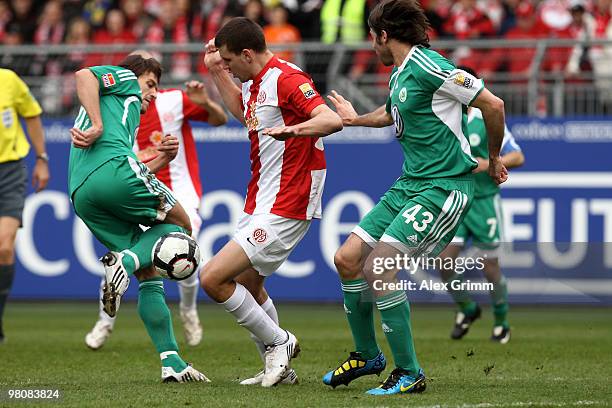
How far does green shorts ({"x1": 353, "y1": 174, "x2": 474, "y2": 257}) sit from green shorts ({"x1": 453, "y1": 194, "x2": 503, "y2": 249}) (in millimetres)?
4264

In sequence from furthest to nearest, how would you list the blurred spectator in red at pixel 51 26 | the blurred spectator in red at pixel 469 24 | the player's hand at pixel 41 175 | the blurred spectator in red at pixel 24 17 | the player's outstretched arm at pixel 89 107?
the blurred spectator in red at pixel 24 17, the blurred spectator in red at pixel 51 26, the blurred spectator in red at pixel 469 24, the player's hand at pixel 41 175, the player's outstretched arm at pixel 89 107

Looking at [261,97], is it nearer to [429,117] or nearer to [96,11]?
[429,117]

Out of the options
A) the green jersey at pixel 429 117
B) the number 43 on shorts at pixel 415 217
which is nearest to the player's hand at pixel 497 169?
the green jersey at pixel 429 117

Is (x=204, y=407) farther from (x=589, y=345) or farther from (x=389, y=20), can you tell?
(x=589, y=345)

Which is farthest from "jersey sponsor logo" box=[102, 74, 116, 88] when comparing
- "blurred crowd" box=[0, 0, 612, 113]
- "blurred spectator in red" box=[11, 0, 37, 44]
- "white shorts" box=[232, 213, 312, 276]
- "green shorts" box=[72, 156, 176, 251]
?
"blurred spectator in red" box=[11, 0, 37, 44]

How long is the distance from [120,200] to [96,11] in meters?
12.1

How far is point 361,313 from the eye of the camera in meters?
7.37

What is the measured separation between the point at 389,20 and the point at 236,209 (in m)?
7.86

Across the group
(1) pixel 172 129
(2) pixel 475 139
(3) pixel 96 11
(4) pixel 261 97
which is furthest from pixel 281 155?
(3) pixel 96 11

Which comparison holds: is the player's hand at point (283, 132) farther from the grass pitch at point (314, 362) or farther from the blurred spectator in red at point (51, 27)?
the blurred spectator in red at point (51, 27)

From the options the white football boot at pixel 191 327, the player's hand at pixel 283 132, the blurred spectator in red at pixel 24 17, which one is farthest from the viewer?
the blurred spectator in red at pixel 24 17

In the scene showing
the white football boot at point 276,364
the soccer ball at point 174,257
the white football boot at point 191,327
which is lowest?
the white football boot at point 191,327

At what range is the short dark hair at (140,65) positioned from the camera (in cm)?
820

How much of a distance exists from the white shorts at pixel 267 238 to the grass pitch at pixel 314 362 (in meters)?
0.84
